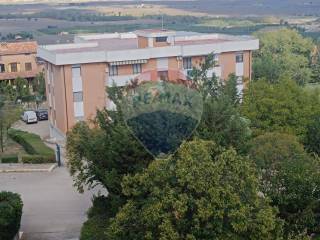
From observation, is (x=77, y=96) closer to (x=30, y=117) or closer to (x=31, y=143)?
(x=31, y=143)

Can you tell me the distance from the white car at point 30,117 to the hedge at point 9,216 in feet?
56.9

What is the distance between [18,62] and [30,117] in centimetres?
1059

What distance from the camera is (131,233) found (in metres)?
11.1

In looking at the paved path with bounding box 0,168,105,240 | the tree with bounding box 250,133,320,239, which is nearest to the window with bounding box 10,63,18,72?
the paved path with bounding box 0,168,105,240

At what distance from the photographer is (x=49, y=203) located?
18.6 meters

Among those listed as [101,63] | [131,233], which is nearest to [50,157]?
[101,63]

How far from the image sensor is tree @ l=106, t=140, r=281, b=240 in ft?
34.0

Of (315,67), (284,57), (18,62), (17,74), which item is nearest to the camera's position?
(17,74)

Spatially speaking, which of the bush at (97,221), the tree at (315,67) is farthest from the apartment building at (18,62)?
the bush at (97,221)

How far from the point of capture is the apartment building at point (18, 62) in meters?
40.5

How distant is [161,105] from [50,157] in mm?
12646

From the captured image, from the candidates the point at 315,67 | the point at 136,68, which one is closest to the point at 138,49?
the point at 136,68

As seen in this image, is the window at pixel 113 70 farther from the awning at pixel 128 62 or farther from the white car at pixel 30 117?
the white car at pixel 30 117

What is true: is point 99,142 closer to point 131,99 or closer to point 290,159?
point 131,99
